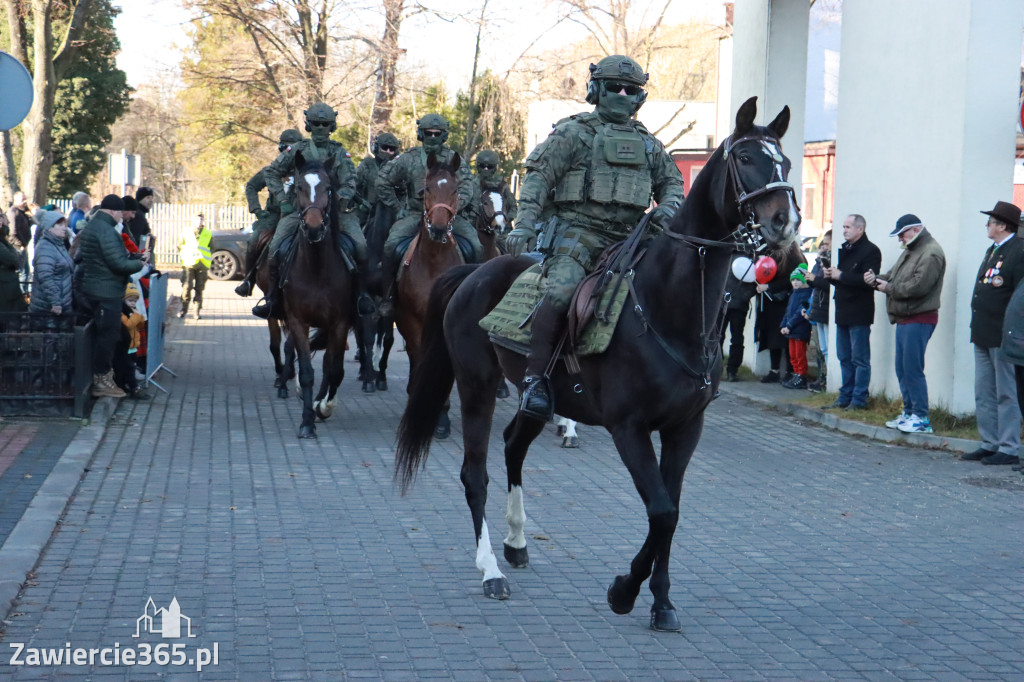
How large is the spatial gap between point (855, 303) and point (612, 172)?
7530 mm

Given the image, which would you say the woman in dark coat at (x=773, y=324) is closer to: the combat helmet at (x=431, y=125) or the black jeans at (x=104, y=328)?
the combat helmet at (x=431, y=125)

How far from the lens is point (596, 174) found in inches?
255

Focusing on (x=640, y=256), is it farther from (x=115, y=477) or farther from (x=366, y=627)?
(x=115, y=477)

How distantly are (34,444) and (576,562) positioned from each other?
5857 mm

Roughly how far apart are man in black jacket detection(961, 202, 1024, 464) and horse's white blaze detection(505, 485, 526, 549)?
5.79 meters

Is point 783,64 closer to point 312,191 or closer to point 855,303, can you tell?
point 855,303

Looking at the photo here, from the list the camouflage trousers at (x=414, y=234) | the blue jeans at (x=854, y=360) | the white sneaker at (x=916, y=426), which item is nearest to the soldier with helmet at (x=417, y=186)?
the camouflage trousers at (x=414, y=234)

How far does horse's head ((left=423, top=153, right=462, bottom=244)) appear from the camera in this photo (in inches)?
456

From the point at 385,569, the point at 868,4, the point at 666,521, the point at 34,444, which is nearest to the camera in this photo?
the point at 666,521

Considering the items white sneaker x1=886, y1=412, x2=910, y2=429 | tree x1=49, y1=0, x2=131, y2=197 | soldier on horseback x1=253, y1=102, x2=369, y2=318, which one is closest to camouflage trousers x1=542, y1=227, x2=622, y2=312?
soldier on horseback x1=253, y1=102, x2=369, y2=318

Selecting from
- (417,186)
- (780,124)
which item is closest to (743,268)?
(780,124)

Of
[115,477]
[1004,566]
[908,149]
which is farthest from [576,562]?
[908,149]

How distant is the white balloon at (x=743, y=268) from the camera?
581 centimetres

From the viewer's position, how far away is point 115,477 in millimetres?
9570
